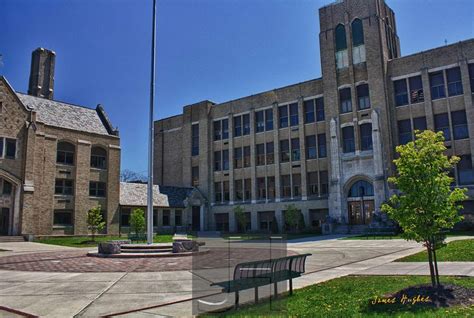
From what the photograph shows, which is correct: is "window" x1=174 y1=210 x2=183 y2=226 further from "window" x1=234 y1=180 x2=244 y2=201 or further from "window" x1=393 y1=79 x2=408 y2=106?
"window" x1=393 y1=79 x2=408 y2=106

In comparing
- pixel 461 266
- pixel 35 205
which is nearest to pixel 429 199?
pixel 461 266

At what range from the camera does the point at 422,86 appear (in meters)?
40.0

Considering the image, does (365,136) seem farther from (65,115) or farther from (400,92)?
(65,115)

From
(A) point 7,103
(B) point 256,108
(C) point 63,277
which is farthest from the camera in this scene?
(B) point 256,108

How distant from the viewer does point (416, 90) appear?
40594mm

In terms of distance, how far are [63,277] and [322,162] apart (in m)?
36.4

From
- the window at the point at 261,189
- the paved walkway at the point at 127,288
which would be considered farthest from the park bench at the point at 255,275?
the window at the point at 261,189

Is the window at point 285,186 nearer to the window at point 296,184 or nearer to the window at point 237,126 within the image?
the window at point 296,184

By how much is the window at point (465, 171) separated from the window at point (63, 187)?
124ft

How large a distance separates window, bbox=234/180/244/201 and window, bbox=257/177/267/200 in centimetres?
257

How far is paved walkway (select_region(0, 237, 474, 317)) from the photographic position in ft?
27.2

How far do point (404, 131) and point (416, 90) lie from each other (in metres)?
4.24

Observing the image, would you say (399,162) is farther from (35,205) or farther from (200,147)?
(200,147)

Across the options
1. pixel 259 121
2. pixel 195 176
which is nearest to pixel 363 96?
pixel 259 121
